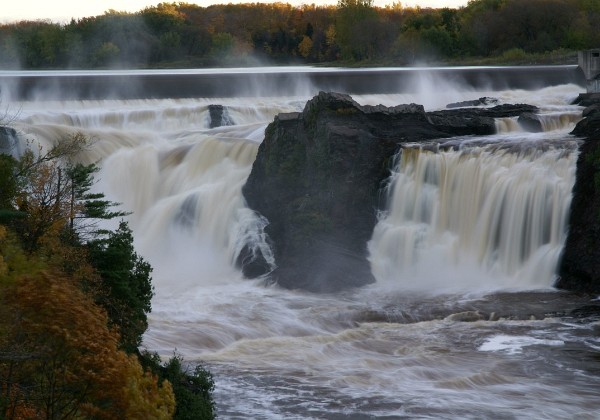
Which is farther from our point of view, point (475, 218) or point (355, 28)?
point (355, 28)

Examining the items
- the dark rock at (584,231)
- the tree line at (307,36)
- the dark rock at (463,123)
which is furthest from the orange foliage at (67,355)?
the tree line at (307,36)

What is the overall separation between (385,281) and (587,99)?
18.3 m

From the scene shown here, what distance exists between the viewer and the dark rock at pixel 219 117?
184ft

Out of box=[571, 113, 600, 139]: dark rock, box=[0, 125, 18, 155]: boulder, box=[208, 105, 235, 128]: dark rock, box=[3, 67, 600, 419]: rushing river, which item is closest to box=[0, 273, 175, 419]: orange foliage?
box=[3, 67, 600, 419]: rushing river

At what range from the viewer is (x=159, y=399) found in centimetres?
1912

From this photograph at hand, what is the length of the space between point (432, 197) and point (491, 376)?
46.7ft

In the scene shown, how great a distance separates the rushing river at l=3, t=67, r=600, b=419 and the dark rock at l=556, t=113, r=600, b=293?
37 cm

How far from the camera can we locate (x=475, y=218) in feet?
134

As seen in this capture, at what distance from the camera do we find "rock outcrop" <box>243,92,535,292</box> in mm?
42125

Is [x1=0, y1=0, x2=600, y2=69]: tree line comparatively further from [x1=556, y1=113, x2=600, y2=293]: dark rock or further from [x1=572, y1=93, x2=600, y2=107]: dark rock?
[x1=556, y1=113, x2=600, y2=293]: dark rock

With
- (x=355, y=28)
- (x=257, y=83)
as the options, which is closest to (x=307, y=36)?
(x=355, y=28)

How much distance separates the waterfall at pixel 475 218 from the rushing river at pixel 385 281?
50 millimetres

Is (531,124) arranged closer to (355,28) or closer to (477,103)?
(477,103)

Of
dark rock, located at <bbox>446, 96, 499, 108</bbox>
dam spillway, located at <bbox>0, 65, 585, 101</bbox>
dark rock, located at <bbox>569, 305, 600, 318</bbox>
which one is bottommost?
dark rock, located at <bbox>569, 305, 600, 318</bbox>
